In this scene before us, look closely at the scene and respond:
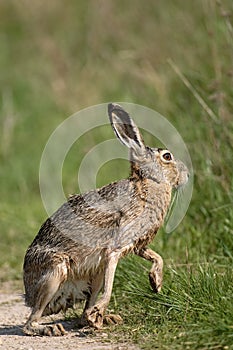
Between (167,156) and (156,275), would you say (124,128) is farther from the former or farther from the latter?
(156,275)

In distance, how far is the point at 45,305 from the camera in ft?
16.8

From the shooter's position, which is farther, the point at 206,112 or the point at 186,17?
the point at 186,17

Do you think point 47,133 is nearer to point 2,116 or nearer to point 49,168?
point 2,116

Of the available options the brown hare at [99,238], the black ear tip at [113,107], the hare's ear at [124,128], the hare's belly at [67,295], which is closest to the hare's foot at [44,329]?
the brown hare at [99,238]

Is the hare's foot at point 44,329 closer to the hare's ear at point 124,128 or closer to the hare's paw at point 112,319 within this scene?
the hare's paw at point 112,319

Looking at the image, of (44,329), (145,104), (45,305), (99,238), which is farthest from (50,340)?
(145,104)

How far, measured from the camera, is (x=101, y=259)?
5.09 meters

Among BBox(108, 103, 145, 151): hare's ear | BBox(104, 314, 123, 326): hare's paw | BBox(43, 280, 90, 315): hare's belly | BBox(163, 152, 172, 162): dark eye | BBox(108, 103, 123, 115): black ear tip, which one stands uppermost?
BBox(108, 103, 123, 115): black ear tip

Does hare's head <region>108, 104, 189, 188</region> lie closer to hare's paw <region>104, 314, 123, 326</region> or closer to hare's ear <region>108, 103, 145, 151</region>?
hare's ear <region>108, 103, 145, 151</region>

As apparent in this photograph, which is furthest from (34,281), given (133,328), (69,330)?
(133,328)

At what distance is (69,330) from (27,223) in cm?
251

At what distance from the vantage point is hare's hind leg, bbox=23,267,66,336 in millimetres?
5043

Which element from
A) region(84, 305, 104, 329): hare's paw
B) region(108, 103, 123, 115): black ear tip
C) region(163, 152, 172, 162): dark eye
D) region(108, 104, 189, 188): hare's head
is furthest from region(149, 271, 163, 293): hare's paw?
region(108, 103, 123, 115): black ear tip

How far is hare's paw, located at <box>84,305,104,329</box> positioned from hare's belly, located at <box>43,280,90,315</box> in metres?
0.28
